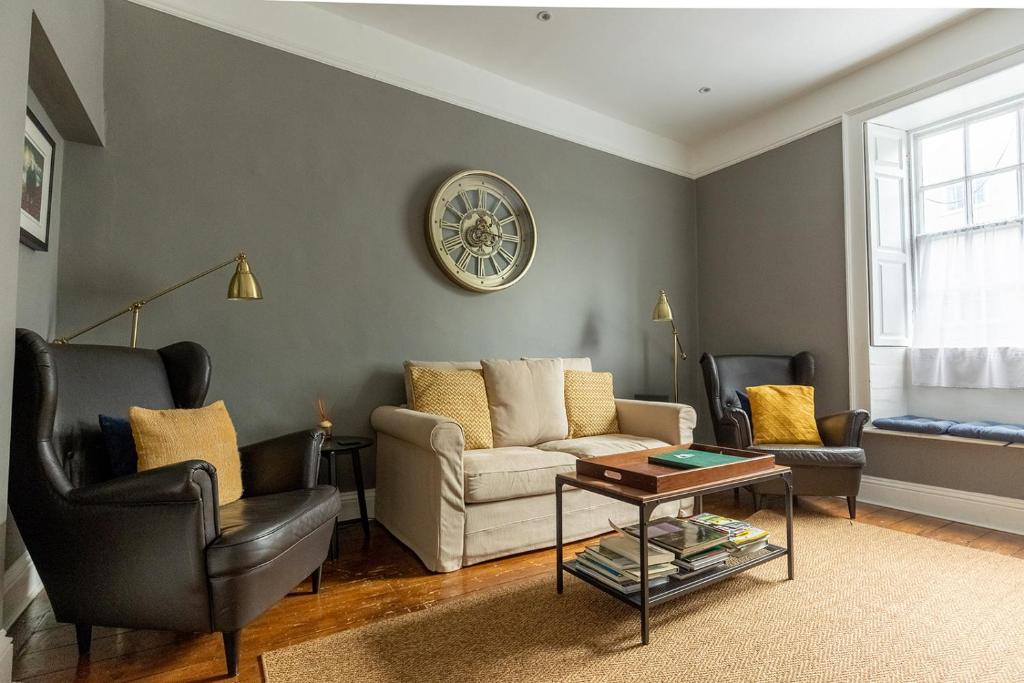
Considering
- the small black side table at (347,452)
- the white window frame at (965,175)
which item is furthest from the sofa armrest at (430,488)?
the white window frame at (965,175)

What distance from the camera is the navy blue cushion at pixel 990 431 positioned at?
2.97 meters

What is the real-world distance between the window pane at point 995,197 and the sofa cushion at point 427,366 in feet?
11.2

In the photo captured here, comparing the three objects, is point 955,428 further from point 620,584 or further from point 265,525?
point 265,525

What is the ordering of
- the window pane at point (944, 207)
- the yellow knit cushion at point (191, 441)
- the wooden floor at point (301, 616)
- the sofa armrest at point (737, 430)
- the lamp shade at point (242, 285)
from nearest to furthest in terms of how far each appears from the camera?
the wooden floor at point (301, 616), the yellow knit cushion at point (191, 441), the lamp shade at point (242, 285), the sofa armrest at point (737, 430), the window pane at point (944, 207)

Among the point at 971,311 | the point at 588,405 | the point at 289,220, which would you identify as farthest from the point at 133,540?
the point at 971,311

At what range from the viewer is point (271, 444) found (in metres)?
2.20

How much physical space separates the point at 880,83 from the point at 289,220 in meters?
3.91

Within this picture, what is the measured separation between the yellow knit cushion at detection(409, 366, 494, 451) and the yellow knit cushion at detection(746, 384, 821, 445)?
178 cm

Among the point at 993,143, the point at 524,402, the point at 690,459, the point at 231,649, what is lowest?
the point at 231,649

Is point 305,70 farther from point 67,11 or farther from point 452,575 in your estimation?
point 452,575

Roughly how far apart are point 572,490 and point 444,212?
1.91 meters

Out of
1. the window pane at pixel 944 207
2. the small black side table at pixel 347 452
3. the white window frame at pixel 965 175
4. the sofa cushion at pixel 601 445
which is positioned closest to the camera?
the small black side table at pixel 347 452

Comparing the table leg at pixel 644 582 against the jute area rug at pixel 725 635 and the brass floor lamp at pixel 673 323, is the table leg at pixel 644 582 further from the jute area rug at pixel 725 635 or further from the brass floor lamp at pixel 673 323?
the brass floor lamp at pixel 673 323

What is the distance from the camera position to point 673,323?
14.8 feet
